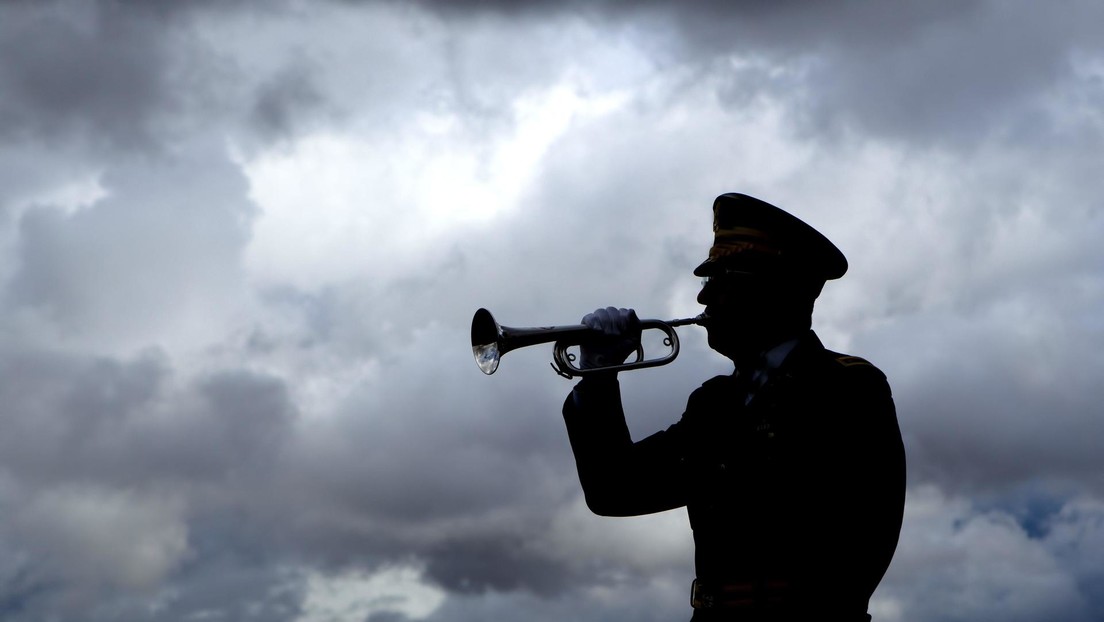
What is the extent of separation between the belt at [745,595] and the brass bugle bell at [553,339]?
1762 mm

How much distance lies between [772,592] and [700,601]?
54 cm

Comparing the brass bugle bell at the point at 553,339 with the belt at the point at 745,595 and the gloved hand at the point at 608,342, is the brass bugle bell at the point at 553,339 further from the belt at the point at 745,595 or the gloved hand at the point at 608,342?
the belt at the point at 745,595

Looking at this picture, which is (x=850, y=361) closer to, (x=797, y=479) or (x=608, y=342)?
(x=797, y=479)

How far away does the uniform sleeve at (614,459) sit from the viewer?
8766mm

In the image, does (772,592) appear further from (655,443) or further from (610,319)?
(610,319)

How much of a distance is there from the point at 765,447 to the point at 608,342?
1.50 metres

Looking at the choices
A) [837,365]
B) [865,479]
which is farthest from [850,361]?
[865,479]

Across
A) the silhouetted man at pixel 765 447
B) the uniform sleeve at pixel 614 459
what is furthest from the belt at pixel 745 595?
the uniform sleeve at pixel 614 459

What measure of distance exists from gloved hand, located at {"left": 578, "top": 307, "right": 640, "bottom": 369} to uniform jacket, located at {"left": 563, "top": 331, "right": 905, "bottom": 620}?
0.88 feet

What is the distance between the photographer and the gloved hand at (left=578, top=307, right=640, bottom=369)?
8930 mm

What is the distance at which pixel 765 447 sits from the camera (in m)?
7.99

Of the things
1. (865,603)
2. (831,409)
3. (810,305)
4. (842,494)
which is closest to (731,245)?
(810,305)

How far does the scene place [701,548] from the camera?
8180 mm

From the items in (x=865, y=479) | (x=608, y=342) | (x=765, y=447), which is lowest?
(x=865, y=479)
